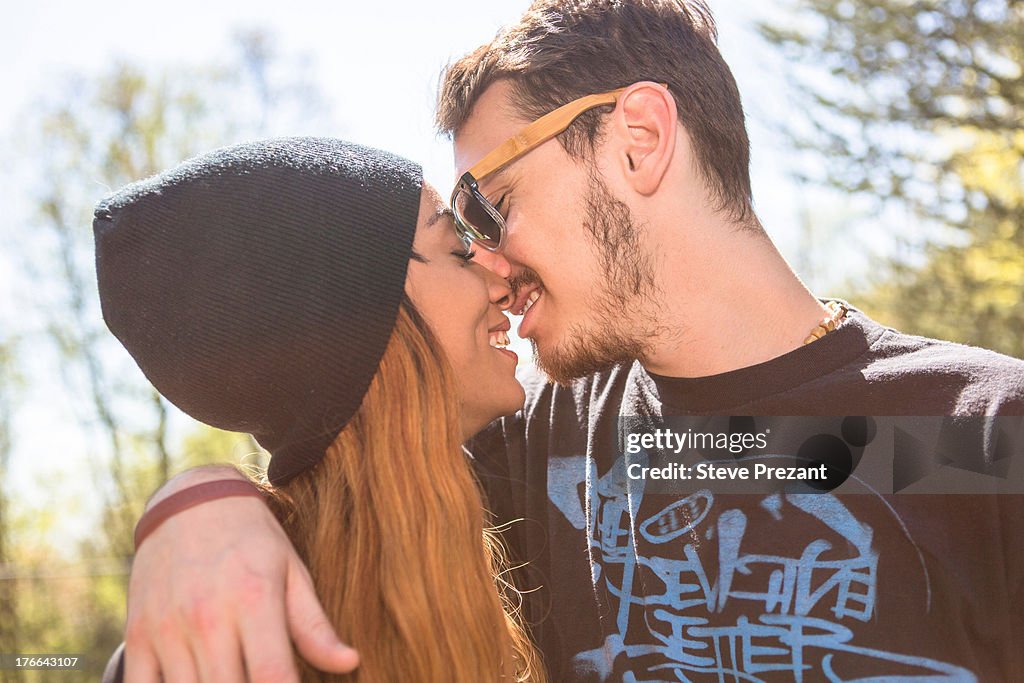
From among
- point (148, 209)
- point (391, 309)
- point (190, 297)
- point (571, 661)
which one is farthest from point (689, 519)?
point (148, 209)

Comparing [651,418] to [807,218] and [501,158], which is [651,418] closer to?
[501,158]

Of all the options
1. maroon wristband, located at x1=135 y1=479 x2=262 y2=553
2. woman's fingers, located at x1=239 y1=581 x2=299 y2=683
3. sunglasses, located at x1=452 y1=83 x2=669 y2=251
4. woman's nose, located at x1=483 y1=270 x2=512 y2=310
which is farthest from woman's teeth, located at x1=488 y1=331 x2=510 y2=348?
woman's fingers, located at x1=239 y1=581 x2=299 y2=683

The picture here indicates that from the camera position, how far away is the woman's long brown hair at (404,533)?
6.32 feet

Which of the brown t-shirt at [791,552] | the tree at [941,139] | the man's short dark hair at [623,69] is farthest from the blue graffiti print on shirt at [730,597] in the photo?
the tree at [941,139]

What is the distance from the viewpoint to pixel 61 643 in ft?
38.5

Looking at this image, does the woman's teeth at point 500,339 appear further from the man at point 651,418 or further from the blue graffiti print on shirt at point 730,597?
the blue graffiti print on shirt at point 730,597

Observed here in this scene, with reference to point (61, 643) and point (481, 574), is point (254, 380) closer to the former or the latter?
point (481, 574)

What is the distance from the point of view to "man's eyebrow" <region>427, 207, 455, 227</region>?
7.33 feet

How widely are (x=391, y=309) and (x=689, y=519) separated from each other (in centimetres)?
89

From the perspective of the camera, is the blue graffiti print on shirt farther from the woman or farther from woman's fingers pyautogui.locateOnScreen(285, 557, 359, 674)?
woman's fingers pyautogui.locateOnScreen(285, 557, 359, 674)

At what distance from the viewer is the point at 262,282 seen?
6.19 ft

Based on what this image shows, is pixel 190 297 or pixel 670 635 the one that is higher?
pixel 190 297

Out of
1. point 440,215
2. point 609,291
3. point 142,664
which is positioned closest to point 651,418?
point 609,291

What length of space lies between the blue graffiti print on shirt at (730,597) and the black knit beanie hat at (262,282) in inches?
31.9
